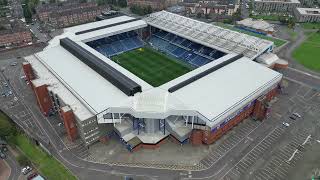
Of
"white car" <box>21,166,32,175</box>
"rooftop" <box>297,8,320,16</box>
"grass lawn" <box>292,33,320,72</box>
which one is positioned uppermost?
"rooftop" <box>297,8,320,16</box>

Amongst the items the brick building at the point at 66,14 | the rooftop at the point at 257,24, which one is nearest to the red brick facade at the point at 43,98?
the brick building at the point at 66,14

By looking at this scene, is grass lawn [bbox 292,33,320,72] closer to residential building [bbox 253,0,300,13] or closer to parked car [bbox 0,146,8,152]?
residential building [bbox 253,0,300,13]

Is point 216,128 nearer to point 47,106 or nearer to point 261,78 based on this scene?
point 261,78

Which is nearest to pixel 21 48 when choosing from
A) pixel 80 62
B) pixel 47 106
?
pixel 80 62

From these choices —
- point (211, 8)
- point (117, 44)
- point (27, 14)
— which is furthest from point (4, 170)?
point (211, 8)

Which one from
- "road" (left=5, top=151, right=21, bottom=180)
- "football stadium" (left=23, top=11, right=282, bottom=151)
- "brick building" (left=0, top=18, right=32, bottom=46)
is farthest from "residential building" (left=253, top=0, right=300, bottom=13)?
"road" (left=5, top=151, right=21, bottom=180)

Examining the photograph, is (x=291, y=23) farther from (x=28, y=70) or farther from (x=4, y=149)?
(x=4, y=149)

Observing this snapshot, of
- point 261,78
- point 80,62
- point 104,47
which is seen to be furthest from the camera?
point 104,47

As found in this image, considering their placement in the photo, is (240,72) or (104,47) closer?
(240,72)
